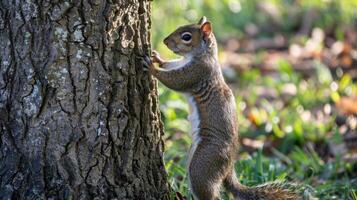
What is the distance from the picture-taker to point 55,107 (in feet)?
11.9

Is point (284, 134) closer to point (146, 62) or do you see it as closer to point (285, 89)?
point (285, 89)

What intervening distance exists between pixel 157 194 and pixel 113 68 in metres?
0.74

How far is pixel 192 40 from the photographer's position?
440 cm

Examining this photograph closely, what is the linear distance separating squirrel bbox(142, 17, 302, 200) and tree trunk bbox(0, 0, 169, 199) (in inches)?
9.9

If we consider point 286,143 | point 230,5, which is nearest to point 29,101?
point 286,143

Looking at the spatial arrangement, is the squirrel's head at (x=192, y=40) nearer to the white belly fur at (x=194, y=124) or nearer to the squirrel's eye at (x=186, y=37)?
the squirrel's eye at (x=186, y=37)

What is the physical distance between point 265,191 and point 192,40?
3.10ft

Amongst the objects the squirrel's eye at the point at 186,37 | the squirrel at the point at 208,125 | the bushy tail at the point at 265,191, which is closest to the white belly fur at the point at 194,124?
the squirrel at the point at 208,125

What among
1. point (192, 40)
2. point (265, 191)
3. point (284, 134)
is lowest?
point (265, 191)

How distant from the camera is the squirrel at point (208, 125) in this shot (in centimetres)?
405

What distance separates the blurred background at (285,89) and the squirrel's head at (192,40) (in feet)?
2.62

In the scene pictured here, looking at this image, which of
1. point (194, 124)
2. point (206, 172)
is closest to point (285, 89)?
point (194, 124)

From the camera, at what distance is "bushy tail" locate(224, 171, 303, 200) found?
411cm

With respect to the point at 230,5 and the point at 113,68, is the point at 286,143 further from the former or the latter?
the point at 230,5
